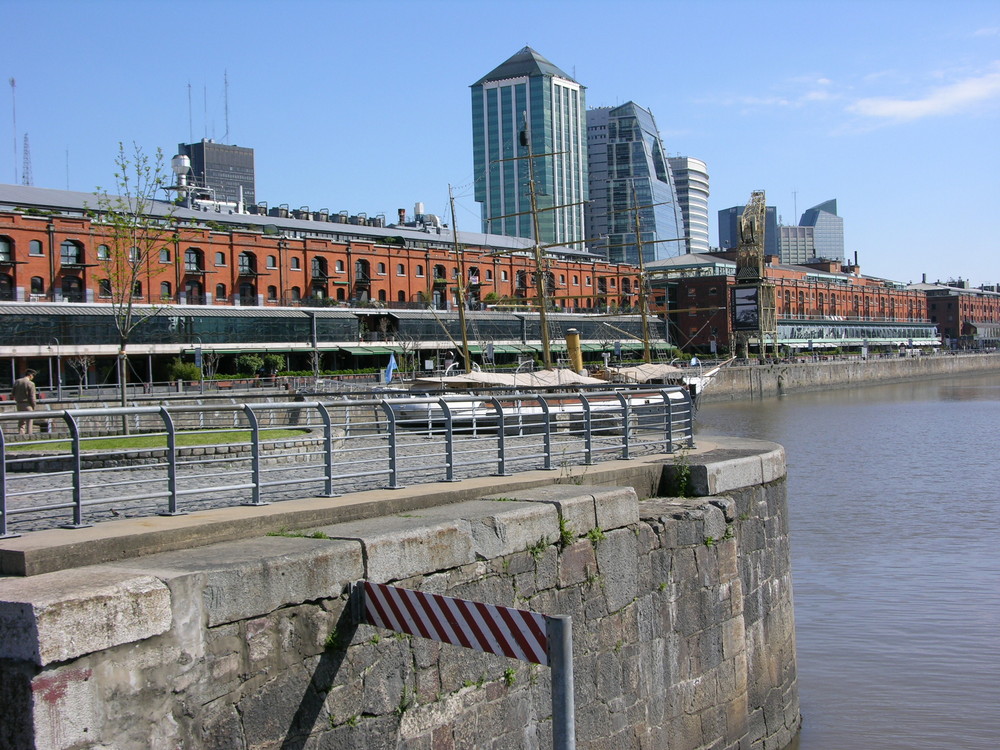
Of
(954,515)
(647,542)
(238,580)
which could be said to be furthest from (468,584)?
(954,515)

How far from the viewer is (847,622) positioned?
58.2 ft

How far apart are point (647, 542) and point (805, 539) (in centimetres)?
1531

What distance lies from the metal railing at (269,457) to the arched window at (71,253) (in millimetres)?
46096

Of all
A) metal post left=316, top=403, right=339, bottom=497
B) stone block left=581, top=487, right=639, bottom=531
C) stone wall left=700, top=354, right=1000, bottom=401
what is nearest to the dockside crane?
stone wall left=700, top=354, right=1000, bottom=401

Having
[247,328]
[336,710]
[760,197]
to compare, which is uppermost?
[760,197]

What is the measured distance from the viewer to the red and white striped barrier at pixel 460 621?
231 inches

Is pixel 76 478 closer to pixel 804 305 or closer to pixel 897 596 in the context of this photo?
pixel 897 596

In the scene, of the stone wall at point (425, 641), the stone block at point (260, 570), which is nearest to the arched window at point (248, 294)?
the stone wall at point (425, 641)

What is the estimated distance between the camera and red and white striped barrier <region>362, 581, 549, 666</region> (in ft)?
19.2

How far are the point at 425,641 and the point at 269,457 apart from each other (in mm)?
3187

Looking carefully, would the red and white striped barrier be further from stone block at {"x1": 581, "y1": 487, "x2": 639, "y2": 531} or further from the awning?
the awning

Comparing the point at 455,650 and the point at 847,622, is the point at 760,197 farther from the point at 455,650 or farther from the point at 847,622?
the point at 455,650

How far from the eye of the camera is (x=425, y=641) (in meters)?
7.76

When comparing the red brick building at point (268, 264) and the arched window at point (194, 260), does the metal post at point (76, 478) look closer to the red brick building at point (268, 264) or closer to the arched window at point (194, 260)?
the red brick building at point (268, 264)
